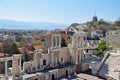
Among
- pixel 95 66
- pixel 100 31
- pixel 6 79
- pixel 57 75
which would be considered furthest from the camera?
pixel 100 31

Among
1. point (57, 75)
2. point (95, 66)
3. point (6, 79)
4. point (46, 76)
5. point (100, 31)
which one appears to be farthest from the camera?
point (100, 31)

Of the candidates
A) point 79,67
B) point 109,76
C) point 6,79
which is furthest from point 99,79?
point 6,79

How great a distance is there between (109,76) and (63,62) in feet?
15.7

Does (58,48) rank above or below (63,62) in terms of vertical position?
above

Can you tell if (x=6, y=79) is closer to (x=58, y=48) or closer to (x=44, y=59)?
(x=44, y=59)

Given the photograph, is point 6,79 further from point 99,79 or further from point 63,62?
point 99,79

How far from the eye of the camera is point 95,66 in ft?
64.7

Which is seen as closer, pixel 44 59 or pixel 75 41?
pixel 44 59

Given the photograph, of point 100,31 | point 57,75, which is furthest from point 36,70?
point 100,31

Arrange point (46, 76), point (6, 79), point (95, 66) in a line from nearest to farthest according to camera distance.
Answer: point (6, 79) < point (46, 76) < point (95, 66)

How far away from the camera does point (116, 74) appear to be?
17.9m

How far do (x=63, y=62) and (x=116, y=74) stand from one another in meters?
5.35

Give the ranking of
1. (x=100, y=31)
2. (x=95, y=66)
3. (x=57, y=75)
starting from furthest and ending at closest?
(x=100, y=31)
(x=95, y=66)
(x=57, y=75)

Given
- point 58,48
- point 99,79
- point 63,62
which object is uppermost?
point 58,48
